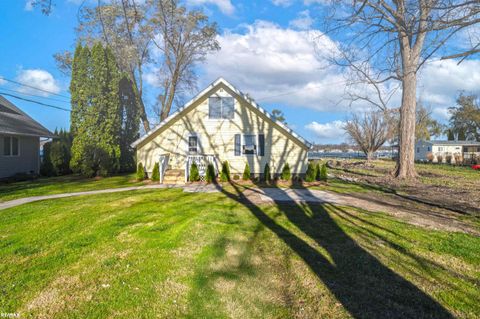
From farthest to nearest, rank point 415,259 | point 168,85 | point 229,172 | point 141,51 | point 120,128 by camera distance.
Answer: point 168,85
point 141,51
point 120,128
point 229,172
point 415,259

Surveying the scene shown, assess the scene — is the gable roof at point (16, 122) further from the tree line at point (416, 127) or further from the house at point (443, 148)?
the house at point (443, 148)

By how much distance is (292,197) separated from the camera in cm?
917

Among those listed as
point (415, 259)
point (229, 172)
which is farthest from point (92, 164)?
point (415, 259)

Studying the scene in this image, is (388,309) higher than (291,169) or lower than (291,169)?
lower

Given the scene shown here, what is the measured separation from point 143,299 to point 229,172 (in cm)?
1051

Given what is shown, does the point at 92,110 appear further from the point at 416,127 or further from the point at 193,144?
the point at 416,127

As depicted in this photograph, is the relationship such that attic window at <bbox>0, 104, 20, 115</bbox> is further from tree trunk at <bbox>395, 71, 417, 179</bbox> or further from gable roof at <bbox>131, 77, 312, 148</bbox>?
tree trunk at <bbox>395, 71, 417, 179</bbox>

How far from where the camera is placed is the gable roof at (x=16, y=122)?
13953mm

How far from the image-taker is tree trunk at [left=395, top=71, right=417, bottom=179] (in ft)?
46.7

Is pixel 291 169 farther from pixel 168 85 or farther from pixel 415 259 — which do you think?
pixel 168 85

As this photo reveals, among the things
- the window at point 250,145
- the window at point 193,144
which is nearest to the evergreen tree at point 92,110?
the window at point 193,144

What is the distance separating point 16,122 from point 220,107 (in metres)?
12.2

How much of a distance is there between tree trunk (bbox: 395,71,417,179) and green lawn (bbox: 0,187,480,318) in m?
9.91

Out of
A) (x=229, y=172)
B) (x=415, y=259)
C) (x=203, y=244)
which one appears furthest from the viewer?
(x=229, y=172)
